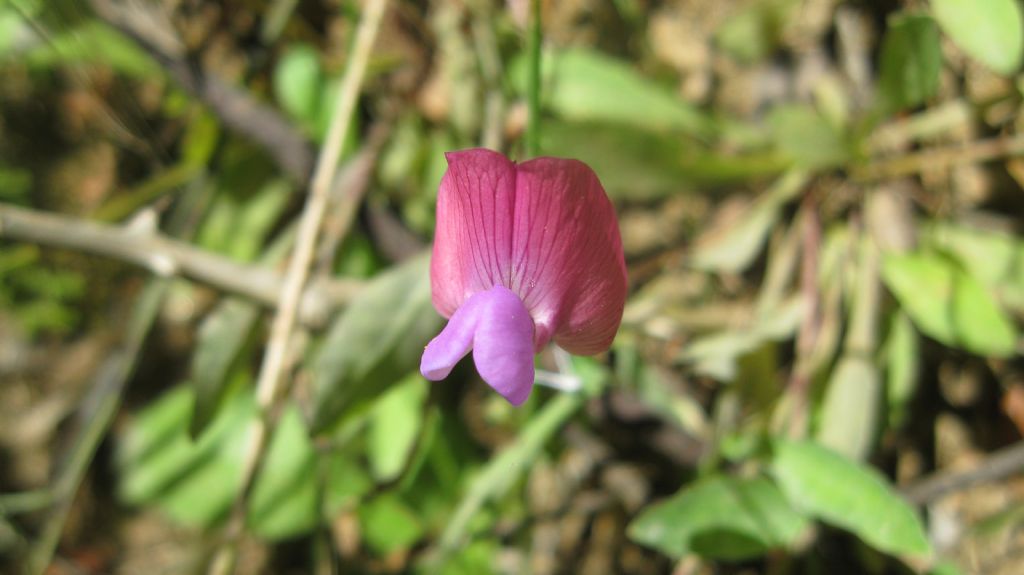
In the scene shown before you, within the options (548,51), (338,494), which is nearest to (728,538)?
(338,494)

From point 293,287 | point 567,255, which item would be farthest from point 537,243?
point 293,287

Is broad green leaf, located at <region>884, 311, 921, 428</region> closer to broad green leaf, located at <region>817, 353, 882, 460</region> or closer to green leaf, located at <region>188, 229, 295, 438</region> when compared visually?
broad green leaf, located at <region>817, 353, 882, 460</region>

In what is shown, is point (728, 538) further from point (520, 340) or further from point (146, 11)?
point (146, 11)

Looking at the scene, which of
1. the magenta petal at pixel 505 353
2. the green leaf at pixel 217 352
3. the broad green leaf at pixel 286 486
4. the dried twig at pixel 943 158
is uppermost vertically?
the magenta petal at pixel 505 353

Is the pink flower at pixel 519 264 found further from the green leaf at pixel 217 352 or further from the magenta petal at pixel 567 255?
the green leaf at pixel 217 352

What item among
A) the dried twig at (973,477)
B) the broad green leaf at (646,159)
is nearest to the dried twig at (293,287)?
the broad green leaf at (646,159)

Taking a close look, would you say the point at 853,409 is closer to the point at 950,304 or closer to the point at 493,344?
the point at 950,304
